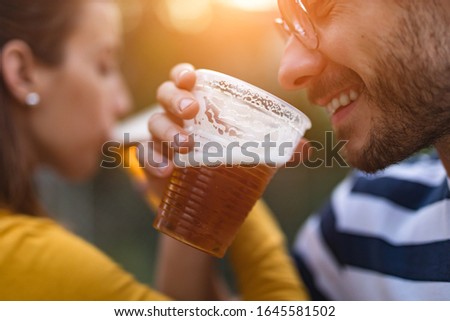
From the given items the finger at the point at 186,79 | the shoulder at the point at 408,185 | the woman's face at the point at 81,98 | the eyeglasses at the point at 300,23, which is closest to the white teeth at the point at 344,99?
the eyeglasses at the point at 300,23

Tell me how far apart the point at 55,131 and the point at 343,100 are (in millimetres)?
1127

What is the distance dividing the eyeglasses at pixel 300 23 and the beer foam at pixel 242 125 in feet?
0.69

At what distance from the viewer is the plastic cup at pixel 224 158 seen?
1251 millimetres

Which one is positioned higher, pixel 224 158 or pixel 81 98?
pixel 224 158

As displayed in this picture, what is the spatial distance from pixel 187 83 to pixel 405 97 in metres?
0.53

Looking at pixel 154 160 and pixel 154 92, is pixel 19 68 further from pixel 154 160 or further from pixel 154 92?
pixel 154 92

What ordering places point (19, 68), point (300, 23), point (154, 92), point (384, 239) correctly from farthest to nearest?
1. point (154, 92)
2. point (19, 68)
3. point (384, 239)
4. point (300, 23)

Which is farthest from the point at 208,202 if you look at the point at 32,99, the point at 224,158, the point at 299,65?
the point at 32,99

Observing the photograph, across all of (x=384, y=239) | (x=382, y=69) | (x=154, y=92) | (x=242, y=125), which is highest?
(x=382, y=69)

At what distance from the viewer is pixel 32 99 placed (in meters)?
1.92

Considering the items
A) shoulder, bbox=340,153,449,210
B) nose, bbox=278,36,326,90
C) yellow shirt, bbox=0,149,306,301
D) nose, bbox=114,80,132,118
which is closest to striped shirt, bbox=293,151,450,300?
Answer: shoulder, bbox=340,153,449,210

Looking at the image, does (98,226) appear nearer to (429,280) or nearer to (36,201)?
(36,201)

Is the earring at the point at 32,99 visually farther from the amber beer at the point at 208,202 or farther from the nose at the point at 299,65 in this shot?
the nose at the point at 299,65

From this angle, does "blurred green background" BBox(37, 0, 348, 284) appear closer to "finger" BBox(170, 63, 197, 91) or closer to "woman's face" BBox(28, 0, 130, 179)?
"woman's face" BBox(28, 0, 130, 179)
